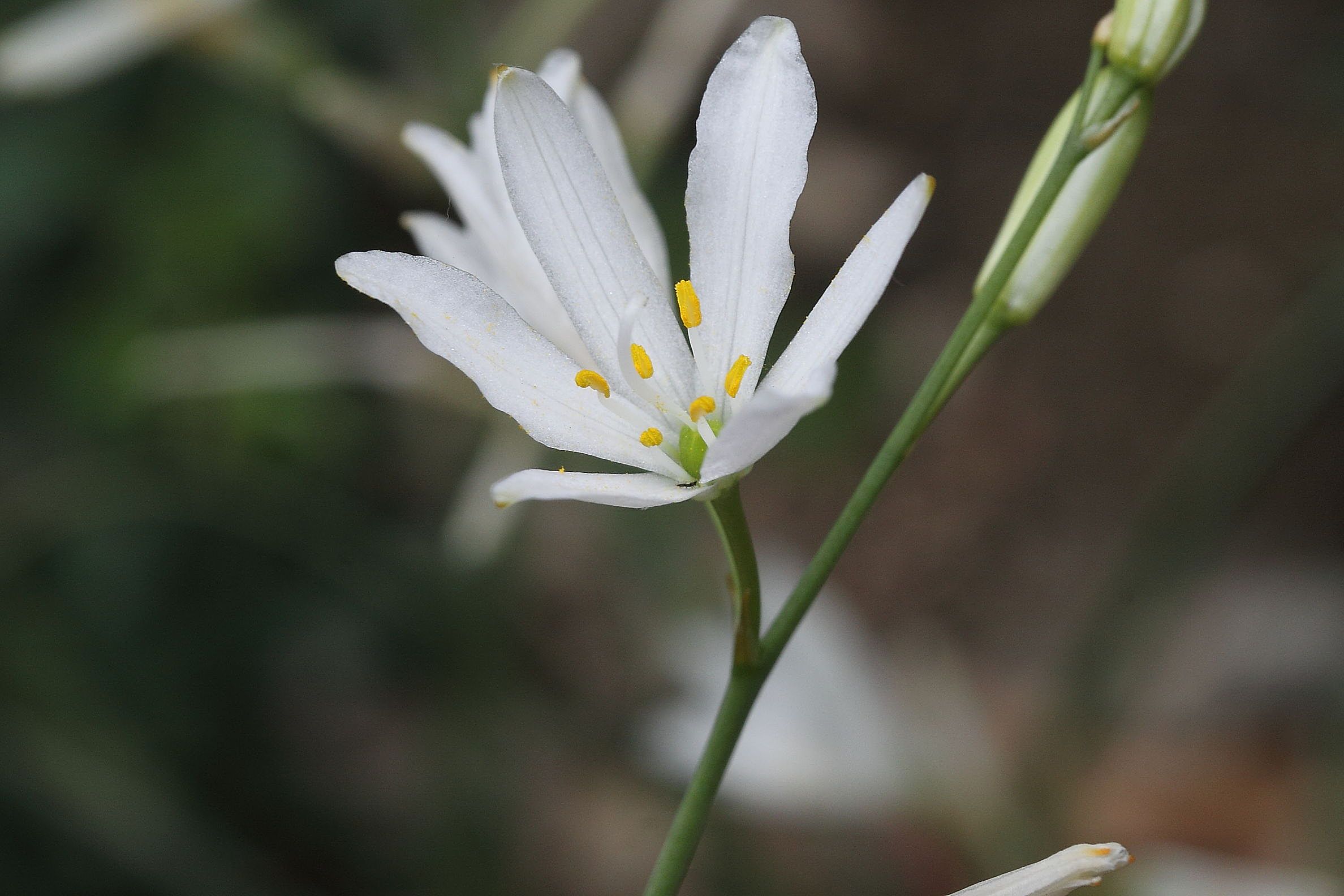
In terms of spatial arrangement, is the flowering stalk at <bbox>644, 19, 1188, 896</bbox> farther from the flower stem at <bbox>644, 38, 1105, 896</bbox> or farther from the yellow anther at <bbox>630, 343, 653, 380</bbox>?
the yellow anther at <bbox>630, 343, 653, 380</bbox>

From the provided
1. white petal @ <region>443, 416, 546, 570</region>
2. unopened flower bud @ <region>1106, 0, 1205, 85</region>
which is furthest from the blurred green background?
unopened flower bud @ <region>1106, 0, 1205, 85</region>

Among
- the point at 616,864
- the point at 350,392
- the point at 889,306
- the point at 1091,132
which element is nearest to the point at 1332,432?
the point at 889,306

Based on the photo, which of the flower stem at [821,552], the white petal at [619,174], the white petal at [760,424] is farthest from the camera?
the white petal at [619,174]

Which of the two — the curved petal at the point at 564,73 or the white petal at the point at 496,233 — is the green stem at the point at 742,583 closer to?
the white petal at the point at 496,233

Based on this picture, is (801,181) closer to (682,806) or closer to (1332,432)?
(682,806)

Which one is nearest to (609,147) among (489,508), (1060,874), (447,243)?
(447,243)

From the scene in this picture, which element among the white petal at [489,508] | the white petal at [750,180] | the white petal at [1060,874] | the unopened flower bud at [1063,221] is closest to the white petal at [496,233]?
the white petal at [750,180]
